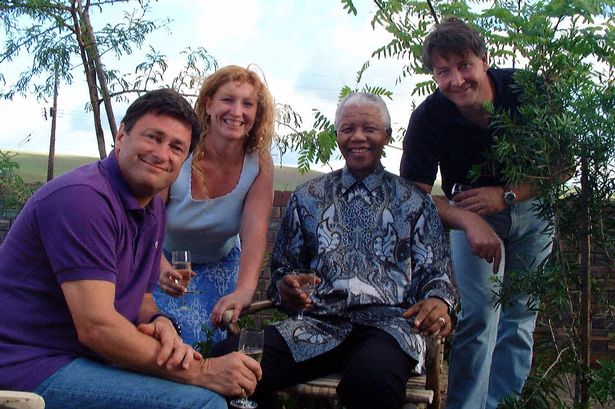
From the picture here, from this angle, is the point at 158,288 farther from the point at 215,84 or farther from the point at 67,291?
the point at 67,291

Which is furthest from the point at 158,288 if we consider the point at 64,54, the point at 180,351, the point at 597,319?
the point at 597,319

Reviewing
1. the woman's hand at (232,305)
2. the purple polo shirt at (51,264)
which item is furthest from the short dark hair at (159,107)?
the woman's hand at (232,305)

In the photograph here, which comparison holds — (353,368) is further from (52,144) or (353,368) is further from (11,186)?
(52,144)

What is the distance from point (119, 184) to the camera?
2.54 m

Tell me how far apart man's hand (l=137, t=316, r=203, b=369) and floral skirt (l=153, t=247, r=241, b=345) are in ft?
3.97

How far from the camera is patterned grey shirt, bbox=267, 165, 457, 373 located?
340 centimetres

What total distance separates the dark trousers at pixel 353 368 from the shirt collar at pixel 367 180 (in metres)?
0.61

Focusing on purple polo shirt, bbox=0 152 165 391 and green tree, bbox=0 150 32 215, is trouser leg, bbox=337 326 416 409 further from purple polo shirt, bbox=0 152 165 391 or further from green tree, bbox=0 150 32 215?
green tree, bbox=0 150 32 215

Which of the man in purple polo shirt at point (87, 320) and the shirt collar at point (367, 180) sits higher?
the shirt collar at point (367, 180)

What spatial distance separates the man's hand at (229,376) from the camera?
2.49 m

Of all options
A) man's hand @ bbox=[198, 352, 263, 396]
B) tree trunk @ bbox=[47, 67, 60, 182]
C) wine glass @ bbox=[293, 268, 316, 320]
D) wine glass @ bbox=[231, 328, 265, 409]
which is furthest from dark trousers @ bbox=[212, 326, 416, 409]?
tree trunk @ bbox=[47, 67, 60, 182]

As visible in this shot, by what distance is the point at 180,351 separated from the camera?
247 centimetres

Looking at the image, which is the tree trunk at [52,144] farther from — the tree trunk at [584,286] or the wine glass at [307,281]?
the tree trunk at [584,286]

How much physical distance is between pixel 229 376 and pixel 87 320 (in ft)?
1.49
